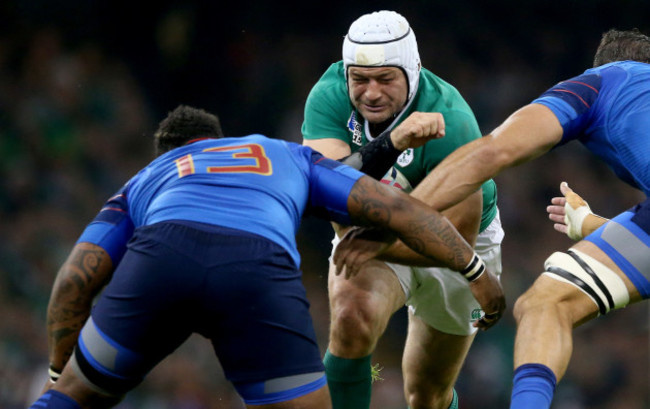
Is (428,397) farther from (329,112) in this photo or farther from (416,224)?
(416,224)

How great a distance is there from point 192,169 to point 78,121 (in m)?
5.44

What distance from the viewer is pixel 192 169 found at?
3576 mm

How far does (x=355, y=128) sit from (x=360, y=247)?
0.92m

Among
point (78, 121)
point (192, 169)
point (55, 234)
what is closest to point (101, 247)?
point (192, 169)

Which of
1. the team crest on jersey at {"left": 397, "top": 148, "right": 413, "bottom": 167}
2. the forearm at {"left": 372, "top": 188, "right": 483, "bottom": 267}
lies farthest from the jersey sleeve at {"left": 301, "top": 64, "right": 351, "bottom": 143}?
the forearm at {"left": 372, "top": 188, "right": 483, "bottom": 267}

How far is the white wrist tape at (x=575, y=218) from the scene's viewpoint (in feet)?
15.4

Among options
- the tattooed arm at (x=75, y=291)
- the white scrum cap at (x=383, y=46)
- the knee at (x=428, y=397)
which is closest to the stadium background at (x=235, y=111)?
the knee at (x=428, y=397)

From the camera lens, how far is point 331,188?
3680 mm

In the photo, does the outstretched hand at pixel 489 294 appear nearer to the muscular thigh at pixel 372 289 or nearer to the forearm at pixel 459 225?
the forearm at pixel 459 225

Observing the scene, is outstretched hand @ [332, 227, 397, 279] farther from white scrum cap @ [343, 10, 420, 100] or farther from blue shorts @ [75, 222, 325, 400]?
white scrum cap @ [343, 10, 420, 100]

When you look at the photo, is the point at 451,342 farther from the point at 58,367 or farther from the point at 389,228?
the point at 58,367

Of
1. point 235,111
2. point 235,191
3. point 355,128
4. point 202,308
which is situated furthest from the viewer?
point 235,111

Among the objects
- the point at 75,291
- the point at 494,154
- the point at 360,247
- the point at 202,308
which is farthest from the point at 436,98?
the point at 75,291

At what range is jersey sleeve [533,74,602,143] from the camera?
401 centimetres
